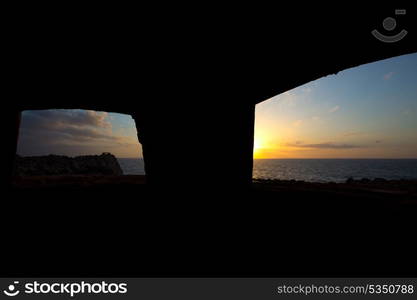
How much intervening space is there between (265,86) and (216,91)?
3.02ft

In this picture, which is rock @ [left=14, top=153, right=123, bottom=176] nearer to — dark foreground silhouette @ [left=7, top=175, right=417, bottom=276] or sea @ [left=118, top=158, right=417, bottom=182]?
dark foreground silhouette @ [left=7, top=175, right=417, bottom=276]

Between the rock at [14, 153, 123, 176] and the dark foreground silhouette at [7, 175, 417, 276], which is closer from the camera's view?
the dark foreground silhouette at [7, 175, 417, 276]

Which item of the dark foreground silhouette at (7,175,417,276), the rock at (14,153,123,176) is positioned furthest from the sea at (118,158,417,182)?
the dark foreground silhouette at (7,175,417,276)

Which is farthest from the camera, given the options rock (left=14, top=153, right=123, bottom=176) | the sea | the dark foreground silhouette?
the sea

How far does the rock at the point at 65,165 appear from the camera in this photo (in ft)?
51.8

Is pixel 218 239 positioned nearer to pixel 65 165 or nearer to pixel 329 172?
pixel 65 165

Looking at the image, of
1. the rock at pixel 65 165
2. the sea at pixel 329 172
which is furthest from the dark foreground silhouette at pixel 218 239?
the sea at pixel 329 172

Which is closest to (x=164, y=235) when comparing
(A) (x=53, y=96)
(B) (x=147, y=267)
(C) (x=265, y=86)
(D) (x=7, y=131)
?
(B) (x=147, y=267)

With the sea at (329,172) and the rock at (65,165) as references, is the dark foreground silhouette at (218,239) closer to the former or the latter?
the rock at (65,165)

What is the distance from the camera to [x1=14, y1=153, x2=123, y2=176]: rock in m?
15.8

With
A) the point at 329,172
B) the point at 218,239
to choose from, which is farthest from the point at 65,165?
the point at 329,172

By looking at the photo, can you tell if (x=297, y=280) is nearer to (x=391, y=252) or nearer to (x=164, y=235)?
(x=391, y=252)

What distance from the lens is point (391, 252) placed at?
93.7 inches

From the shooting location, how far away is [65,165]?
1947 cm
